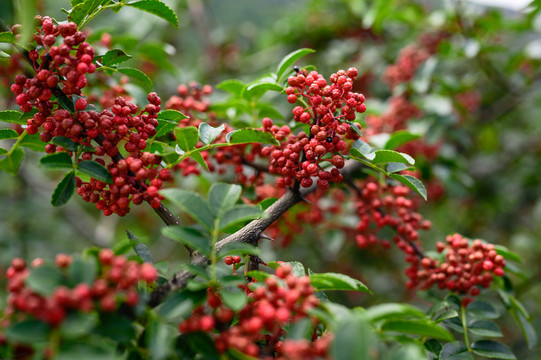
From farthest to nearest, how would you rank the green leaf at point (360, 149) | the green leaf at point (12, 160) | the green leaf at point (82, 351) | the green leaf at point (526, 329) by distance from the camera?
1. the green leaf at point (526, 329)
2. the green leaf at point (12, 160)
3. the green leaf at point (360, 149)
4. the green leaf at point (82, 351)

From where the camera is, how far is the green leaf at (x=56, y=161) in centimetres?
129

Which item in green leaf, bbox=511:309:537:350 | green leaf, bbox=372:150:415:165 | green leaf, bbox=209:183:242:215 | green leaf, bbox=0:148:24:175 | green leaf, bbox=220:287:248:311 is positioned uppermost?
green leaf, bbox=372:150:415:165

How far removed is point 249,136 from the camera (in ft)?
5.02

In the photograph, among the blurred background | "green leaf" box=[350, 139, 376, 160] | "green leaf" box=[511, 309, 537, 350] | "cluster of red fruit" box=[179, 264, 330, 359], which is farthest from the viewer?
the blurred background

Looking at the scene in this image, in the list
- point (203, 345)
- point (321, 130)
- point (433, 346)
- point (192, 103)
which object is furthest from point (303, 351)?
point (192, 103)

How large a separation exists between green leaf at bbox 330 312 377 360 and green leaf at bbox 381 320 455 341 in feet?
1.01

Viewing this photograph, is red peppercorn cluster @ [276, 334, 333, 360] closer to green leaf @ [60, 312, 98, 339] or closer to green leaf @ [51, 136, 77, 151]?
green leaf @ [60, 312, 98, 339]

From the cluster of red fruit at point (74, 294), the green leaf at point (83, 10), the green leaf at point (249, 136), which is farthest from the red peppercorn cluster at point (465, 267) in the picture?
the green leaf at point (83, 10)

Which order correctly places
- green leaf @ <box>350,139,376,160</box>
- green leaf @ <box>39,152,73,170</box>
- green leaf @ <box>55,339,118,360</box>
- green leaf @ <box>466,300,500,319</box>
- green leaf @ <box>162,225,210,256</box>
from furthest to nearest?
1. green leaf @ <box>466,300,500,319</box>
2. green leaf @ <box>350,139,376,160</box>
3. green leaf @ <box>39,152,73,170</box>
4. green leaf @ <box>162,225,210,256</box>
5. green leaf @ <box>55,339,118,360</box>

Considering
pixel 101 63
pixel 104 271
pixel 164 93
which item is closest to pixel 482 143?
pixel 164 93

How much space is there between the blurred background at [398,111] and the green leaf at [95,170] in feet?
4.38

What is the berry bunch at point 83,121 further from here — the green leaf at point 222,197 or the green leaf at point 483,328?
the green leaf at point 483,328

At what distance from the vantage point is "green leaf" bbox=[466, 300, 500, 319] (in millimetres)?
1754

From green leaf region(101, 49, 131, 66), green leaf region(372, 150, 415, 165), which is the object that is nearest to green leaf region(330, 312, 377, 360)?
green leaf region(372, 150, 415, 165)
